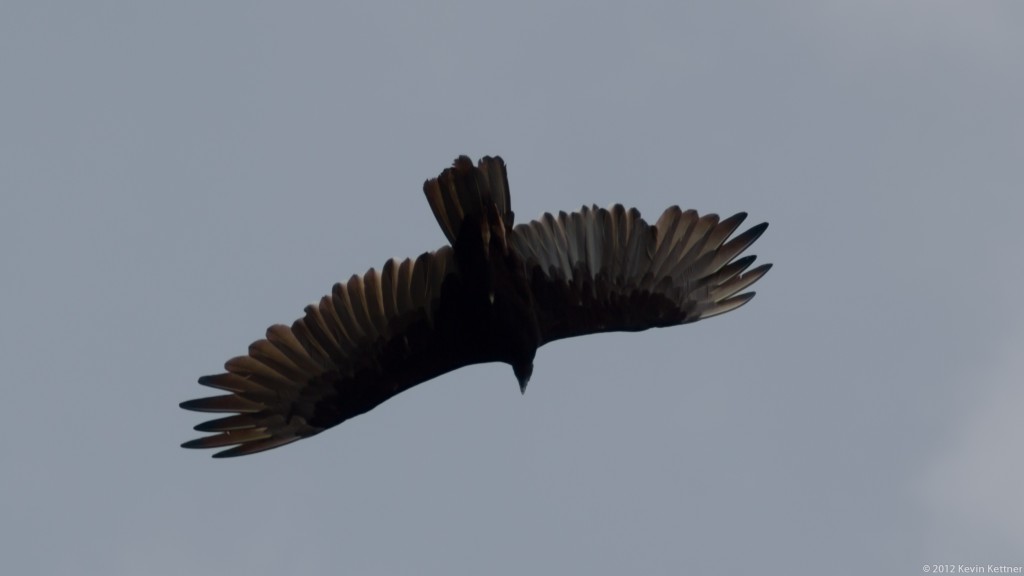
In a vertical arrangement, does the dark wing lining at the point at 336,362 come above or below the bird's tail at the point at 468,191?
below

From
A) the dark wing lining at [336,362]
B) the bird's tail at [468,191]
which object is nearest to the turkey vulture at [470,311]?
the dark wing lining at [336,362]

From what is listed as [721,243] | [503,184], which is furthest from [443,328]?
[721,243]

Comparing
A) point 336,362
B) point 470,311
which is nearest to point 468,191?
point 470,311

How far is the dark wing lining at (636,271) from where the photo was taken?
10305 mm

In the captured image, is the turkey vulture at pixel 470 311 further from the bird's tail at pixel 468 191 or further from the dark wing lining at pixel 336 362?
the bird's tail at pixel 468 191

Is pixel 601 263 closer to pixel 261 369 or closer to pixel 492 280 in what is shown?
pixel 492 280

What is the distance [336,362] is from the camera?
409 inches

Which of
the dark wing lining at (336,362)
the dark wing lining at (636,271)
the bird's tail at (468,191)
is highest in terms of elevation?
the bird's tail at (468,191)

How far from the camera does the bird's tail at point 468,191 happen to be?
9727 millimetres

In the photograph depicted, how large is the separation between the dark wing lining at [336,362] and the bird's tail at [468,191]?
0.59 m

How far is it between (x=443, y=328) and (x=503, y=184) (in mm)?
1225

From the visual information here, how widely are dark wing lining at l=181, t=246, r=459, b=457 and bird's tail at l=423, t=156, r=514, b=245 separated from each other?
59 centimetres

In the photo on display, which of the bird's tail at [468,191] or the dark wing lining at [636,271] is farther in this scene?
the dark wing lining at [636,271]

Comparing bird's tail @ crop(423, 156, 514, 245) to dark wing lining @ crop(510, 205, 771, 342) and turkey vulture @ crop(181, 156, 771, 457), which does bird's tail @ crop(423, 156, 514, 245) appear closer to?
turkey vulture @ crop(181, 156, 771, 457)
